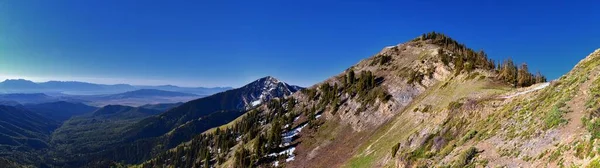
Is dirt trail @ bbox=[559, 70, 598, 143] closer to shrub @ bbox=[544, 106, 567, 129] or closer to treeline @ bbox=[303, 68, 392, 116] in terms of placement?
shrub @ bbox=[544, 106, 567, 129]

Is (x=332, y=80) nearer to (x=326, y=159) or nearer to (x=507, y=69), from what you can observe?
(x=326, y=159)

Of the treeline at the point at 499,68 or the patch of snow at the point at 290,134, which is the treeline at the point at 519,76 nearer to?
the treeline at the point at 499,68

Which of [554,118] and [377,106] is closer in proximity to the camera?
[554,118]

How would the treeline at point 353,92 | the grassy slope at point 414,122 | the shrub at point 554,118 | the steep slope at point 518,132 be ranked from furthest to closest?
1. the treeline at point 353,92
2. the grassy slope at point 414,122
3. the shrub at point 554,118
4. the steep slope at point 518,132

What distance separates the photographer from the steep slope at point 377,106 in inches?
2749

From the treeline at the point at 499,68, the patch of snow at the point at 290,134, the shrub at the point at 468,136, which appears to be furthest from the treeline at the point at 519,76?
the patch of snow at the point at 290,134

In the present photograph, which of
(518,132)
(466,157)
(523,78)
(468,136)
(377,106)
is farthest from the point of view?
(377,106)

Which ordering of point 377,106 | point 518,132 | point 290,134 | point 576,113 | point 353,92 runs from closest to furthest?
point 576,113, point 518,132, point 377,106, point 290,134, point 353,92

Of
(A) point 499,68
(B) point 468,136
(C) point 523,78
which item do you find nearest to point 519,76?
(C) point 523,78

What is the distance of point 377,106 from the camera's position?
10100 centimetres

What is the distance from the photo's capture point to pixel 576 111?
1173 inches

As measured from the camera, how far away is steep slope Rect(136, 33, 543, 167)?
69.8 metres

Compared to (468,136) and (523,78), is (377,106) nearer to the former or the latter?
(523,78)

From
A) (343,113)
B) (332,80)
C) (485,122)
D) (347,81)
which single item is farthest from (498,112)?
(332,80)
